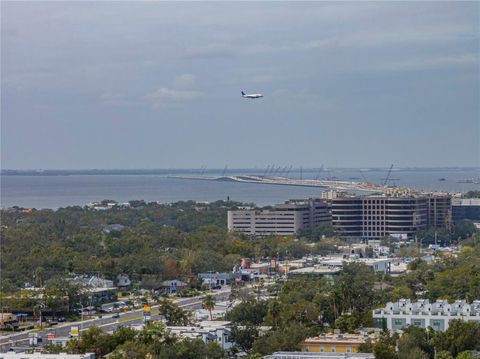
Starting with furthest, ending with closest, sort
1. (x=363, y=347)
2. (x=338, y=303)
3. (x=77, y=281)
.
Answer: (x=77, y=281)
(x=338, y=303)
(x=363, y=347)

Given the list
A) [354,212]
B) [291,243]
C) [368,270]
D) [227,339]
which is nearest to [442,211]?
[354,212]

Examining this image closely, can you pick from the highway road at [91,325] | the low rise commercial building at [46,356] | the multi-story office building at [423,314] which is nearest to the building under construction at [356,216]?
the highway road at [91,325]

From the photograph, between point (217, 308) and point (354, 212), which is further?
point (354, 212)

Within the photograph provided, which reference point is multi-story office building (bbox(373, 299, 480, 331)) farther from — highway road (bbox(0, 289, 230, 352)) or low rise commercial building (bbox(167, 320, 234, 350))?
highway road (bbox(0, 289, 230, 352))

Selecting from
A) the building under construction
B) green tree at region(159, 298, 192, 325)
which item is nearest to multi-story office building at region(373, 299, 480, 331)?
green tree at region(159, 298, 192, 325)

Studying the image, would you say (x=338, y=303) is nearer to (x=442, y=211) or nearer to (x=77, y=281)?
(x=77, y=281)

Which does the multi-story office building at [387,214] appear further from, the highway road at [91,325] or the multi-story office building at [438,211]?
the highway road at [91,325]

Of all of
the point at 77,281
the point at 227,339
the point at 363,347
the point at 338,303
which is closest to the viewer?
the point at 363,347
